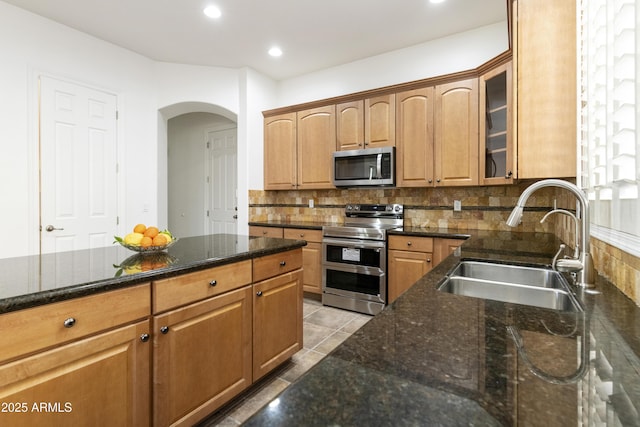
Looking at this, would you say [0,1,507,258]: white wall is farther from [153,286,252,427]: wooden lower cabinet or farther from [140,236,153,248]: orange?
[153,286,252,427]: wooden lower cabinet

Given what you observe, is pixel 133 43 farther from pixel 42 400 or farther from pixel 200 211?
pixel 42 400

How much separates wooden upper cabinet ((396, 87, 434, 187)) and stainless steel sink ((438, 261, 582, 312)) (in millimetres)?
1771

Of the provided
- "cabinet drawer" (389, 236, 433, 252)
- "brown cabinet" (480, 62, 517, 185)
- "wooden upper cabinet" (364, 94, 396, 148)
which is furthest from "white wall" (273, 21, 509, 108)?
"cabinet drawer" (389, 236, 433, 252)

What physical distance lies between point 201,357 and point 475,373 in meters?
1.35

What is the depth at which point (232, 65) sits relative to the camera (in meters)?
3.96

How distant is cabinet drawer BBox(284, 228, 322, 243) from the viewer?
3510 millimetres

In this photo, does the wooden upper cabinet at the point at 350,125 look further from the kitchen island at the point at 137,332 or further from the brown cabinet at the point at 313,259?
the kitchen island at the point at 137,332

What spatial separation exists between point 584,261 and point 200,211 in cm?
529

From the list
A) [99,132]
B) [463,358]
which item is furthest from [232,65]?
[463,358]

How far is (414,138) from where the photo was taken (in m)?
3.21

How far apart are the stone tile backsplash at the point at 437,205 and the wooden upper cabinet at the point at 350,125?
Result: 599 mm

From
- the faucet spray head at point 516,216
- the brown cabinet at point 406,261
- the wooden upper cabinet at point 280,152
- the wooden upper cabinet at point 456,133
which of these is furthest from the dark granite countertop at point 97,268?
the wooden upper cabinet at point 280,152

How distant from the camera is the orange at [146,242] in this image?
162 centimetres

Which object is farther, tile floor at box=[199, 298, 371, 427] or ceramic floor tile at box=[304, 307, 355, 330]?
ceramic floor tile at box=[304, 307, 355, 330]
